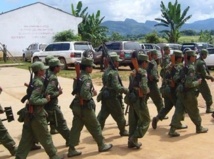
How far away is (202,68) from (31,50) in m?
21.7

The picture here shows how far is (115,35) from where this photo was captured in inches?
2158

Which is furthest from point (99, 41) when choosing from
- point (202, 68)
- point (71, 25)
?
point (202, 68)

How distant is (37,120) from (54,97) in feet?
3.42

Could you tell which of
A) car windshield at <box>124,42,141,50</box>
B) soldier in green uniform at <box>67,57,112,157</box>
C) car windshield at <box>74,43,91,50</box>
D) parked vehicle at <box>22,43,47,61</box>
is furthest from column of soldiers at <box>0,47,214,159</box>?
parked vehicle at <box>22,43,47,61</box>

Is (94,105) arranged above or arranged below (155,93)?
above

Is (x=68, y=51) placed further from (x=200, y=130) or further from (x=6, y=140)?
(x=6, y=140)

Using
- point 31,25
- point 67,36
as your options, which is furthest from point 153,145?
point 31,25

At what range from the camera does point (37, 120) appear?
5543 mm

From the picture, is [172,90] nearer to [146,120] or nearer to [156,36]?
[146,120]

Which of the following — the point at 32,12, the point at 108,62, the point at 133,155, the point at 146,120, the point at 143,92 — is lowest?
the point at 133,155

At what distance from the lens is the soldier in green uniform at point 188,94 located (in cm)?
700

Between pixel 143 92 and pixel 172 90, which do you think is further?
pixel 172 90

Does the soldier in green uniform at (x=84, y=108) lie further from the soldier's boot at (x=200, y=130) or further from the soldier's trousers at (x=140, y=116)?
the soldier's boot at (x=200, y=130)

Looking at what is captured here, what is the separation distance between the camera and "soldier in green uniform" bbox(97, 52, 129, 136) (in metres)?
6.71
